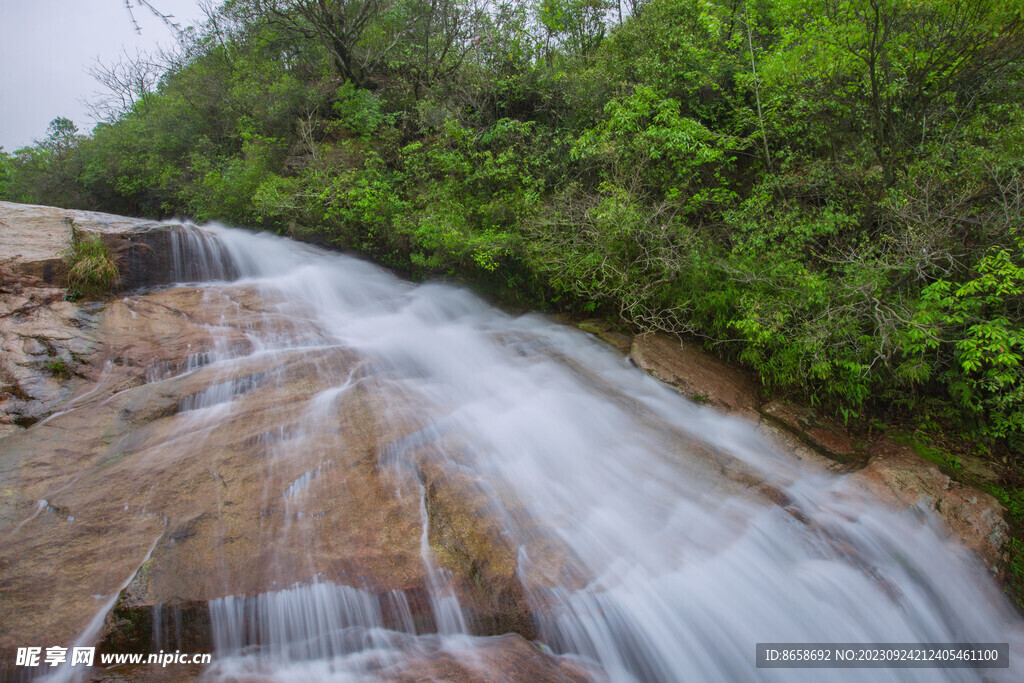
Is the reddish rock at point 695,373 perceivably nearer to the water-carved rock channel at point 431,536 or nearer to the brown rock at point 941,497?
the water-carved rock channel at point 431,536

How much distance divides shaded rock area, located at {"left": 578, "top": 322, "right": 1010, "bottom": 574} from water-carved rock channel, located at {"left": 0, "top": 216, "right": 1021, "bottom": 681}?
0.21 metres

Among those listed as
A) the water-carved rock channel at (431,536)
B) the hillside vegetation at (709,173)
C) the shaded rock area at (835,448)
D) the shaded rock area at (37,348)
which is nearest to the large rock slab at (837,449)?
the shaded rock area at (835,448)

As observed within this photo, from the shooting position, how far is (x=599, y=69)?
8.34m

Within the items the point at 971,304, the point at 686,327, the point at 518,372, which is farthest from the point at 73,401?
the point at 971,304

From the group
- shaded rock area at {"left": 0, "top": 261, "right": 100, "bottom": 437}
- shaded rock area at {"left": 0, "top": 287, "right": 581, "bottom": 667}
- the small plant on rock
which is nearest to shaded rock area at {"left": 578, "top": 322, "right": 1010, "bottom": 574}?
shaded rock area at {"left": 0, "top": 287, "right": 581, "bottom": 667}

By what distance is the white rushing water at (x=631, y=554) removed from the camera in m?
3.10

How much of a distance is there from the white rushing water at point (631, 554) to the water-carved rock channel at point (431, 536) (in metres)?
0.02

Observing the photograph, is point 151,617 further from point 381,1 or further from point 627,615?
point 381,1

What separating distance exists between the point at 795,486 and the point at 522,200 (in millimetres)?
5294

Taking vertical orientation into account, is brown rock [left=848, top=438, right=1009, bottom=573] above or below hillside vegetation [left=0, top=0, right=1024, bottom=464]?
below

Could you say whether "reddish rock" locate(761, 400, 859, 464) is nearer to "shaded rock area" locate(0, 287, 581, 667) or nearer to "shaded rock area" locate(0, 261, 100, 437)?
"shaded rock area" locate(0, 287, 581, 667)

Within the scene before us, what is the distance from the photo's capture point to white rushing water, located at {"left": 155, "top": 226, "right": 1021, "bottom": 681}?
3102 mm

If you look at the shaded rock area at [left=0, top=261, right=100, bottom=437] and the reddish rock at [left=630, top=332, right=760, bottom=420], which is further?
the reddish rock at [left=630, top=332, right=760, bottom=420]

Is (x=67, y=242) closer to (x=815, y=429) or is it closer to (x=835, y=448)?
(x=815, y=429)
